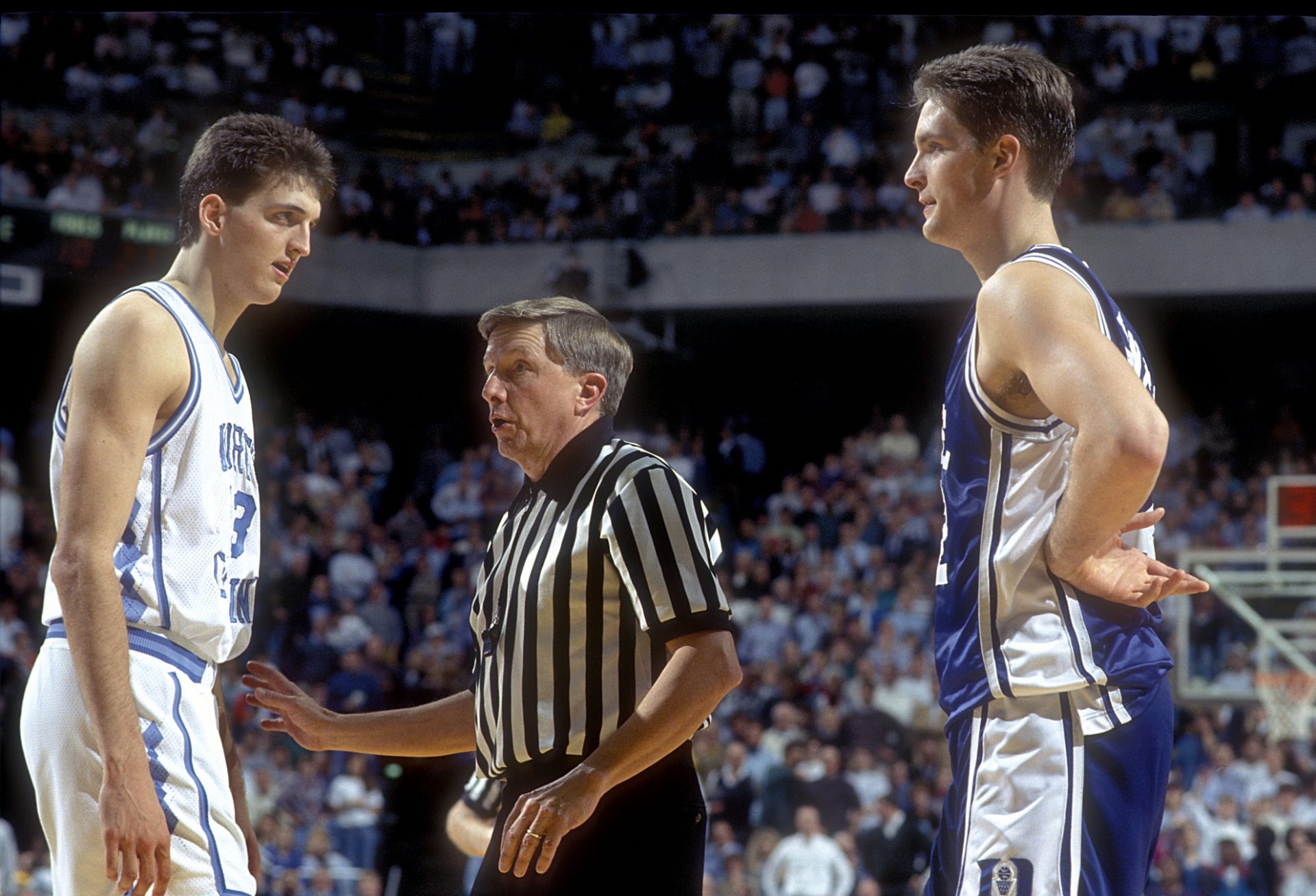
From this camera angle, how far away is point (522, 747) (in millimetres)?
2607

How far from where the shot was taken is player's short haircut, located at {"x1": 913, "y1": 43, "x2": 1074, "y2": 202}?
2.44 metres

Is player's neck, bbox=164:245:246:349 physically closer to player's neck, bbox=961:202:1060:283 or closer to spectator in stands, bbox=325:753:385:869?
player's neck, bbox=961:202:1060:283

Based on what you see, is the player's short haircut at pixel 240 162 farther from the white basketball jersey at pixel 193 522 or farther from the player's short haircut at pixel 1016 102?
the player's short haircut at pixel 1016 102

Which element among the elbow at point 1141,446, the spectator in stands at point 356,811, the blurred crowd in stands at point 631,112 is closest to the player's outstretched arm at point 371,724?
the elbow at point 1141,446

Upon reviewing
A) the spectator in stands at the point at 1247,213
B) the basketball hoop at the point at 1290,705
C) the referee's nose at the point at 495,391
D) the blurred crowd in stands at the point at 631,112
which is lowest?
the basketball hoop at the point at 1290,705

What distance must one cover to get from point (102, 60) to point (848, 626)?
33.5ft

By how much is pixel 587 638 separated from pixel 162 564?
78cm

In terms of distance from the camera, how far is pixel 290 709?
2.92m

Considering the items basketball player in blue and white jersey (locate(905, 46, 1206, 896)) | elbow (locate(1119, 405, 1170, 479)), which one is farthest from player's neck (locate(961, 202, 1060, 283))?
elbow (locate(1119, 405, 1170, 479))

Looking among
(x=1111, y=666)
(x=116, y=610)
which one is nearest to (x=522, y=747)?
(x=116, y=610)

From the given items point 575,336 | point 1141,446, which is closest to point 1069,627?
point 1141,446

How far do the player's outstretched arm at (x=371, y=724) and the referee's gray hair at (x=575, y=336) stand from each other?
2.33 ft

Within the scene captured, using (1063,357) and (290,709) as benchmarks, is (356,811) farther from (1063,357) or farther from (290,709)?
(1063,357)

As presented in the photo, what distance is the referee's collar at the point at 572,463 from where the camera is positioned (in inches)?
107
